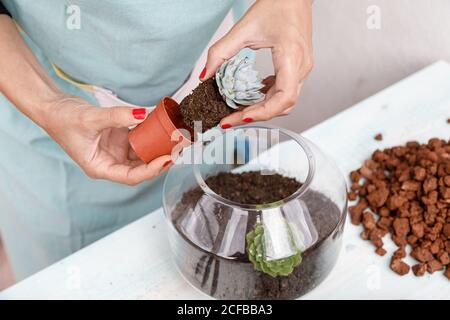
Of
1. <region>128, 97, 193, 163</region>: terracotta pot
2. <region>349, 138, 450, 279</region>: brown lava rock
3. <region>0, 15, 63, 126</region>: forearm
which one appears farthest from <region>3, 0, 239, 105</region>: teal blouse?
<region>349, 138, 450, 279</region>: brown lava rock

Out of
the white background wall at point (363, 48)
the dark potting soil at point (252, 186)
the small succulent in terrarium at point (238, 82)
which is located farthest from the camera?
the white background wall at point (363, 48)

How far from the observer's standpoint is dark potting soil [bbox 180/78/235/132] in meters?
Answer: 0.69

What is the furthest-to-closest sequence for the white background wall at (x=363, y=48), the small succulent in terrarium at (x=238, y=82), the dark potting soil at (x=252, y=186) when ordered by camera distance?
1. the white background wall at (x=363, y=48)
2. the dark potting soil at (x=252, y=186)
3. the small succulent in terrarium at (x=238, y=82)

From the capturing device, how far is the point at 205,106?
689 mm

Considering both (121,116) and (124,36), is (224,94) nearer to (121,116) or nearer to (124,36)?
(121,116)

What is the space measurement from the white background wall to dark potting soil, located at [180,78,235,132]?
1.80 ft

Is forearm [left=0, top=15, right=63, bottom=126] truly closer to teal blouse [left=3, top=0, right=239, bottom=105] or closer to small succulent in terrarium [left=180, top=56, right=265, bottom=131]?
teal blouse [left=3, top=0, right=239, bottom=105]

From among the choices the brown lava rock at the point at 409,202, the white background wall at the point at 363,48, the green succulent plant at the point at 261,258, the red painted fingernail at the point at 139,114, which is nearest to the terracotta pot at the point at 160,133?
the red painted fingernail at the point at 139,114

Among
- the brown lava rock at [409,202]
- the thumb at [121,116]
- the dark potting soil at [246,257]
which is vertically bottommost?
the brown lava rock at [409,202]

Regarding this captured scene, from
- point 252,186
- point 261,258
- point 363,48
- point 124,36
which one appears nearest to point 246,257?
point 261,258

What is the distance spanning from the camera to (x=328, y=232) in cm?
73

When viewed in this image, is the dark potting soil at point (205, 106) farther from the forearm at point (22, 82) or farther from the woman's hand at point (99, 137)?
the forearm at point (22, 82)

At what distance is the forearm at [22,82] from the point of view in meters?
0.80

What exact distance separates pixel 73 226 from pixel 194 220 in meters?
0.45
